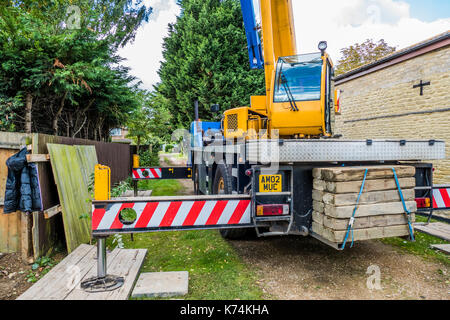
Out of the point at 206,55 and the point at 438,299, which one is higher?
the point at 206,55

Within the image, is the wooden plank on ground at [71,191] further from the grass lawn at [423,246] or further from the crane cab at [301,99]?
the grass lawn at [423,246]

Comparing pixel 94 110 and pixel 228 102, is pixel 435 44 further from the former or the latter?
pixel 228 102

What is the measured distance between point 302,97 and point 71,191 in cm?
397

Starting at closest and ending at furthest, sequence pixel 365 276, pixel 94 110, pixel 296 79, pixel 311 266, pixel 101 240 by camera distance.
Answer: pixel 101 240 → pixel 365 276 → pixel 311 266 → pixel 296 79 → pixel 94 110

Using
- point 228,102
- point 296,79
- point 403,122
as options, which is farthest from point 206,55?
point 296,79

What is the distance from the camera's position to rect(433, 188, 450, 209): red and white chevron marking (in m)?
3.96

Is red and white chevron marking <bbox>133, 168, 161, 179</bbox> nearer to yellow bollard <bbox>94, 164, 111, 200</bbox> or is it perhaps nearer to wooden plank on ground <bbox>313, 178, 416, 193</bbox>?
yellow bollard <bbox>94, 164, 111, 200</bbox>

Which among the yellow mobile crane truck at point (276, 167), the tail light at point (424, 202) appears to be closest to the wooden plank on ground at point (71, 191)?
the yellow mobile crane truck at point (276, 167)

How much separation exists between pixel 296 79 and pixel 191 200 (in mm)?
3054

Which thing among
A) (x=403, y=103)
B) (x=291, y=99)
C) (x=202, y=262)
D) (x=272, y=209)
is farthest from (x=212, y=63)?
(x=272, y=209)

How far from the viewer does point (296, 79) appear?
514 cm

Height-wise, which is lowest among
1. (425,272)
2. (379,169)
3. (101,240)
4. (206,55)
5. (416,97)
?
(425,272)

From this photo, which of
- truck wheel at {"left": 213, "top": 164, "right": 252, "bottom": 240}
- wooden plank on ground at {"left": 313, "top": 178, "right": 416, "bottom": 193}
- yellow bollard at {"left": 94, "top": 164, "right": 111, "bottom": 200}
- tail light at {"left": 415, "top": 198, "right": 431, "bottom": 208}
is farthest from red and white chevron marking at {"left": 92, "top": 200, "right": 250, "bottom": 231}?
tail light at {"left": 415, "top": 198, "right": 431, "bottom": 208}

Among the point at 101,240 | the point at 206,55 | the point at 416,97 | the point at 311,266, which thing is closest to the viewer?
the point at 101,240
